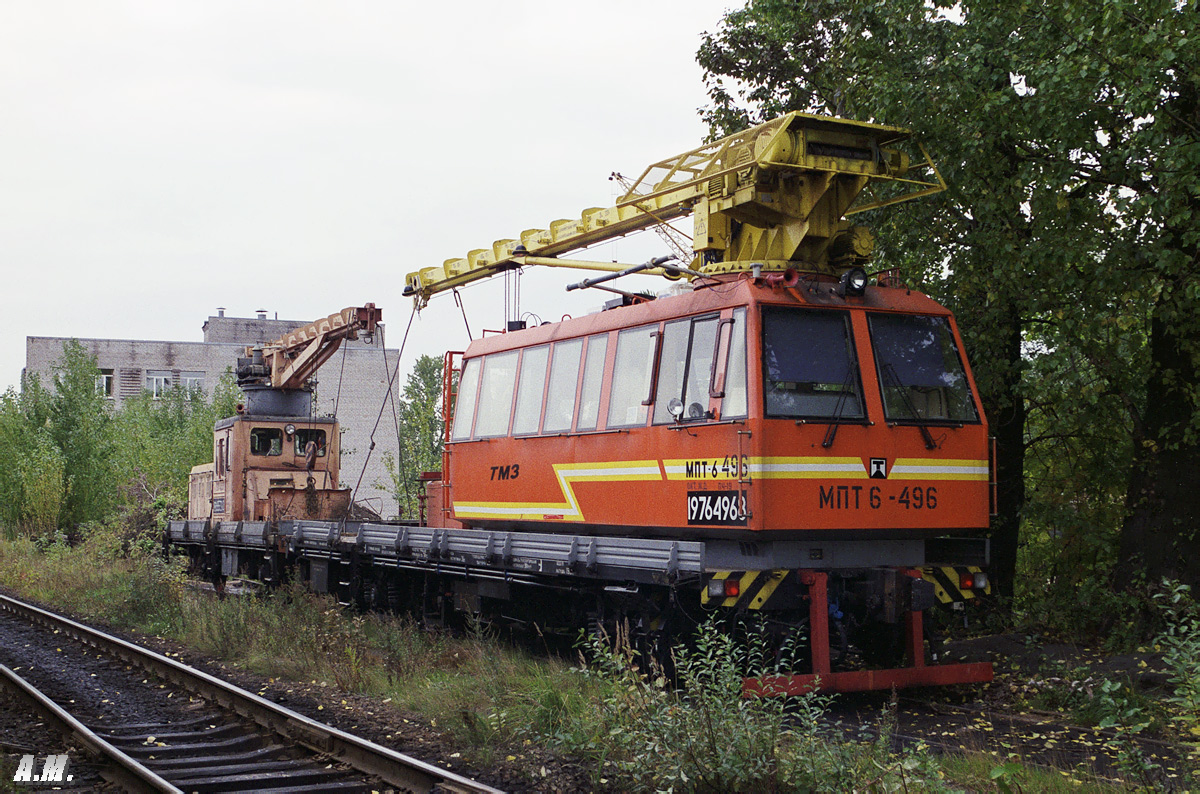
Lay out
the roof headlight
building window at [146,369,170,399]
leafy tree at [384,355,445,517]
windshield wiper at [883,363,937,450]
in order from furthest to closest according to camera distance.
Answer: building window at [146,369,170,399], leafy tree at [384,355,445,517], the roof headlight, windshield wiper at [883,363,937,450]

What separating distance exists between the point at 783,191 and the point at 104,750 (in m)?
7.50

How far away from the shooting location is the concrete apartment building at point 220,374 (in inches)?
2469

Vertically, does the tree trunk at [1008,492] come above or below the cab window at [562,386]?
below

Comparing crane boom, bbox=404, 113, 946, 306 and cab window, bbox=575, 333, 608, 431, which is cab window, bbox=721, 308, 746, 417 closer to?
crane boom, bbox=404, 113, 946, 306

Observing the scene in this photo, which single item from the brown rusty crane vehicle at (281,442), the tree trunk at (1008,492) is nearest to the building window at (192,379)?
the brown rusty crane vehicle at (281,442)

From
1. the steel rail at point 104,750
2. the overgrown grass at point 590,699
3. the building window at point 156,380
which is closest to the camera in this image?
the overgrown grass at point 590,699

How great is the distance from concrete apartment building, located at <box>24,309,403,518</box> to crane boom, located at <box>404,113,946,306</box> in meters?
50.5

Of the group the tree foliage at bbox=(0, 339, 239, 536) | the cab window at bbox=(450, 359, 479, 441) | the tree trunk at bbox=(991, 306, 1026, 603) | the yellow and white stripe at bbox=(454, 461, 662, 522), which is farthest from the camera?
the tree foliage at bbox=(0, 339, 239, 536)

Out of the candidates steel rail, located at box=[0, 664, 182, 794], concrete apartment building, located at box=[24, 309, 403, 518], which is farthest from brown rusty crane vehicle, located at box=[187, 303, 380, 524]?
concrete apartment building, located at box=[24, 309, 403, 518]

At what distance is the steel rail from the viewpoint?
768 centimetres

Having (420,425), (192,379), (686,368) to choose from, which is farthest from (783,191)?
(192,379)

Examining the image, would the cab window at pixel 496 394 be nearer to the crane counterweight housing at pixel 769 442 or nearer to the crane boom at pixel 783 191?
the crane counterweight housing at pixel 769 442

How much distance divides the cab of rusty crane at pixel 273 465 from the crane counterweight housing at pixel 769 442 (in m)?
8.79

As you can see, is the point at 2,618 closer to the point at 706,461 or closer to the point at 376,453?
the point at 706,461
